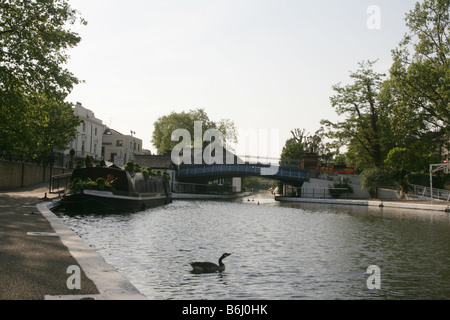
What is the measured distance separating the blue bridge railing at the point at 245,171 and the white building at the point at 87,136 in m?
21.4

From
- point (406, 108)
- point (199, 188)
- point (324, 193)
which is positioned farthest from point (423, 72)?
point (199, 188)

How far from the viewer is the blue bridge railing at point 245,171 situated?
2539 inches

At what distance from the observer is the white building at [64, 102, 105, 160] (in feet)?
257

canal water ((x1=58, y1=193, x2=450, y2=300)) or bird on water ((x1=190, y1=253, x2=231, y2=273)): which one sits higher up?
bird on water ((x1=190, y1=253, x2=231, y2=273))

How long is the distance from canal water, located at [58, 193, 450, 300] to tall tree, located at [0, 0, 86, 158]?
1258 centimetres

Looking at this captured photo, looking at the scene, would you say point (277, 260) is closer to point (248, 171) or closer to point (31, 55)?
point (31, 55)

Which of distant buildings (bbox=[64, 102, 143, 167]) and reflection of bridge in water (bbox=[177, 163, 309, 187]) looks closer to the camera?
reflection of bridge in water (bbox=[177, 163, 309, 187])

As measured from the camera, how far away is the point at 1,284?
6.98 m

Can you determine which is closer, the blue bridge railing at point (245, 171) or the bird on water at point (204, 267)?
the bird on water at point (204, 267)

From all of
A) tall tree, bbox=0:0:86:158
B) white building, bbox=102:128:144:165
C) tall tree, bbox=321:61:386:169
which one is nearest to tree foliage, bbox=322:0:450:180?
tall tree, bbox=321:61:386:169

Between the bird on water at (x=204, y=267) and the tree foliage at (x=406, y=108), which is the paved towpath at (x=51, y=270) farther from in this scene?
the tree foliage at (x=406, y=108)

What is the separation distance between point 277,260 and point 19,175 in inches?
1420

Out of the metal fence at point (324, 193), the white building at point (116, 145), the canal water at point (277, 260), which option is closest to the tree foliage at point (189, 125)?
the white building at point (116, 145)

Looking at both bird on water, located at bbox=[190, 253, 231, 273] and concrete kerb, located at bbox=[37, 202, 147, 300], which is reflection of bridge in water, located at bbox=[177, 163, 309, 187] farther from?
concrete kerb, located at bbox=[37, 202, 147, 300]
